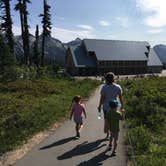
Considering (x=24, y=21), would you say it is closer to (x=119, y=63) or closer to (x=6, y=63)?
(x=6, y=63)

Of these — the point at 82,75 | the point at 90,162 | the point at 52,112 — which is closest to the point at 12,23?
the point at 52,112

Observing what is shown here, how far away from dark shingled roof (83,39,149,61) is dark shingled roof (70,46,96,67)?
1.74 metres

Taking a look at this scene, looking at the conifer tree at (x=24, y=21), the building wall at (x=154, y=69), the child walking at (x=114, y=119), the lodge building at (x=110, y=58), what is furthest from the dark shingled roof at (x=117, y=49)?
the child walking at (x=114, y=119)

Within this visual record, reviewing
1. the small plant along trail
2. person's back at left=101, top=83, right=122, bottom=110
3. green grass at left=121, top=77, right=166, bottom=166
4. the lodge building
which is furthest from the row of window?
person's back at left=101, top=83, right=122, bottom=110

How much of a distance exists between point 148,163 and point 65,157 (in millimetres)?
2089

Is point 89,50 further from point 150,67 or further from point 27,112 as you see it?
point 27,112

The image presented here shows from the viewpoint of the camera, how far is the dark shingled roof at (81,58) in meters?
73.6

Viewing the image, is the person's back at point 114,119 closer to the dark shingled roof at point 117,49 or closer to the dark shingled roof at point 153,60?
the dark shingled roof at point 117,49

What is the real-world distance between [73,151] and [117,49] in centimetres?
7342

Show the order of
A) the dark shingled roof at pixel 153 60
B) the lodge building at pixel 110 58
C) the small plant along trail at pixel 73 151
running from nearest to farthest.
Answer: the small plant along trail at pixel 73 151 < the lodge building at pixel 110 58 < the dark shingled roof at pixel 153 60

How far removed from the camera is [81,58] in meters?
75.7

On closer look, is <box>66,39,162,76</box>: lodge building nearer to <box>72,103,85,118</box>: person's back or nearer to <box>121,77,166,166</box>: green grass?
<box>121,77,166,166</box>: green grass

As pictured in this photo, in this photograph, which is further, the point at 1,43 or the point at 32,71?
the point at 32,71

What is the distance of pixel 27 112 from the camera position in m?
15.5
